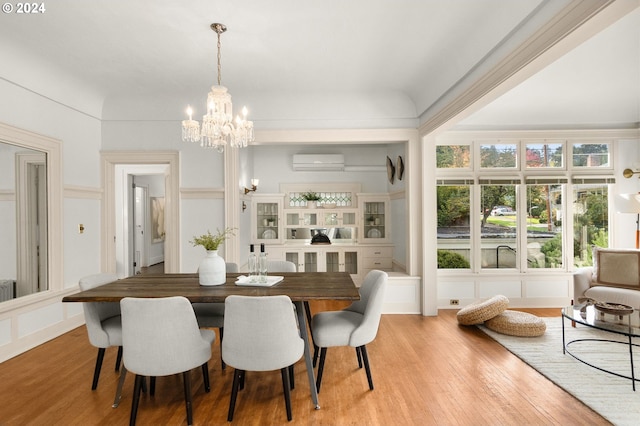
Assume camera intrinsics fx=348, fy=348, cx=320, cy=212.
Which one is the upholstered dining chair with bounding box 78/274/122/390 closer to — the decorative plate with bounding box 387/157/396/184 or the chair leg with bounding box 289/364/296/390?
the chair leg with bounding box 289/364/296/390

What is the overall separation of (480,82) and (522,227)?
2.75 meters

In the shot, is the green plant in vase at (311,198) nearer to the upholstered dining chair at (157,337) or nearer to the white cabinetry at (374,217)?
the white cabinetry at (374,217)

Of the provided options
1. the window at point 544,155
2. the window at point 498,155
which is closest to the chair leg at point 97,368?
the window at point 498,155

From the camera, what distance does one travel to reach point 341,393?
2553mm

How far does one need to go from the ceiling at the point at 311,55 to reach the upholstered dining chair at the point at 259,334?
210 centimetres

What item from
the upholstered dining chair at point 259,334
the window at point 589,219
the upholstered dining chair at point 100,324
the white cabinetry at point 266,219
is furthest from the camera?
the white cabinetry at point 266,219

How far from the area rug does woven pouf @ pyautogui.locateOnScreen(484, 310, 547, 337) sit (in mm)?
59

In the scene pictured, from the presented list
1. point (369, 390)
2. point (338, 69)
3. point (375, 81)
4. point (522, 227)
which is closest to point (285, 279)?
point (369, 390)

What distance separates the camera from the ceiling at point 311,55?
2590mm

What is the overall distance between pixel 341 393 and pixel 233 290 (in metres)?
1.09

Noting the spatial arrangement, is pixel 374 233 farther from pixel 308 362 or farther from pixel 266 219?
pixel 308 362

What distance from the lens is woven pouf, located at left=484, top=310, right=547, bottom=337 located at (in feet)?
11.9

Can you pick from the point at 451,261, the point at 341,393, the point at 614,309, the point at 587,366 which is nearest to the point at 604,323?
the point at 614,309

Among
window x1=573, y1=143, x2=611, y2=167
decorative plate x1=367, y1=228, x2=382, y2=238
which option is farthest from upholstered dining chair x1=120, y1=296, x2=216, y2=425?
window x1=573, y1=143, x2=611, y2=167
